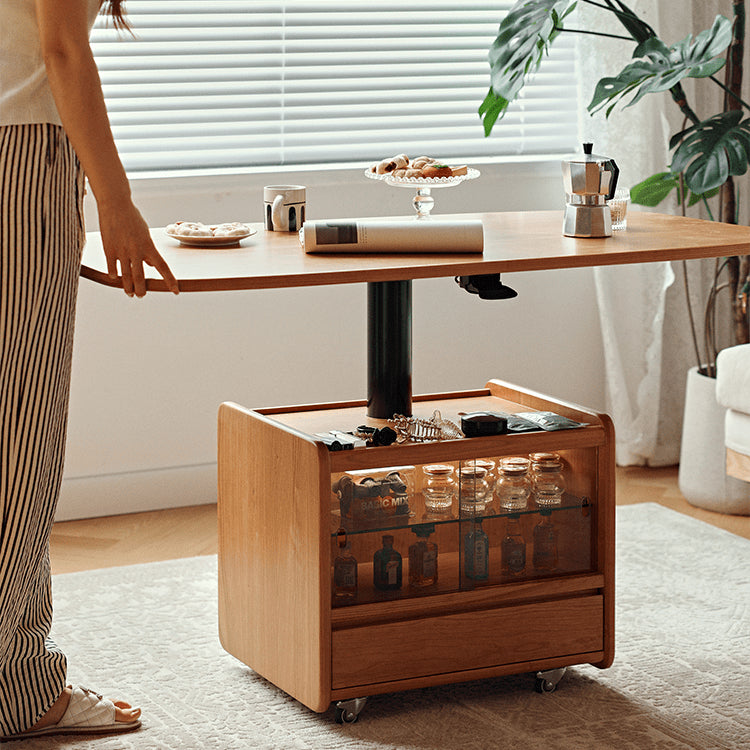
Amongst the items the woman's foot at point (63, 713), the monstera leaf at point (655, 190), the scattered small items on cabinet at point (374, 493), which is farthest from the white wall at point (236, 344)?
the scattered small items on cabinet at point (374, 493)

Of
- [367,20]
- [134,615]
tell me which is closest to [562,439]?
[134,615]

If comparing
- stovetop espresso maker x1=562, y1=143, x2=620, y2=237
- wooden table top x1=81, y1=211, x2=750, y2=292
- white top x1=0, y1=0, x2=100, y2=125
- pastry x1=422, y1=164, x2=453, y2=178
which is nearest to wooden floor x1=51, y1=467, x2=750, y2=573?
wooden table top x1=81, y1=211, x2=750, y2=292

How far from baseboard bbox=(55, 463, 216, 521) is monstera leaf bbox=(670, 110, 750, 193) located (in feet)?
5.02

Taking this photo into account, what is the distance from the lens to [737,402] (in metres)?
3.00

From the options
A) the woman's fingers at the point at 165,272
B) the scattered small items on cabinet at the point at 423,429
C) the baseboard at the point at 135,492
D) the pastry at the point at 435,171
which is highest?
the pastry at the point at 435,171

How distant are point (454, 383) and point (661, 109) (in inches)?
40.1

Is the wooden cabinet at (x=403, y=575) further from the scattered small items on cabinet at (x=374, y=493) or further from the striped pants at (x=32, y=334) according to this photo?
the striped pants at (x=32, y=334)

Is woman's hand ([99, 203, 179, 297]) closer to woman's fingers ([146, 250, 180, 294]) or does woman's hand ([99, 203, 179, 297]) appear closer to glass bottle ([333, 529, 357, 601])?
woman's fingers ([146, 250, 180, 294])

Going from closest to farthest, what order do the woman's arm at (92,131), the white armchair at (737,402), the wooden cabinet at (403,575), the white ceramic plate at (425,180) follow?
the woman's arm at (92,131), the wooden cabinet at (403,575), the white ceramic plate at (425,180), the white armchair at (737,402)

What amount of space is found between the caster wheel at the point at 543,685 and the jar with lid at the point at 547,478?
1.07 feet

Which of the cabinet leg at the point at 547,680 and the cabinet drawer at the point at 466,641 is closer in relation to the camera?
the cabinet drawer at the point at 466,641

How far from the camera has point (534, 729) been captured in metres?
2.16

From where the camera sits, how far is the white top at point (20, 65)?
178cm

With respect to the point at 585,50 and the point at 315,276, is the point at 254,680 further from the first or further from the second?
the point at 585,50
